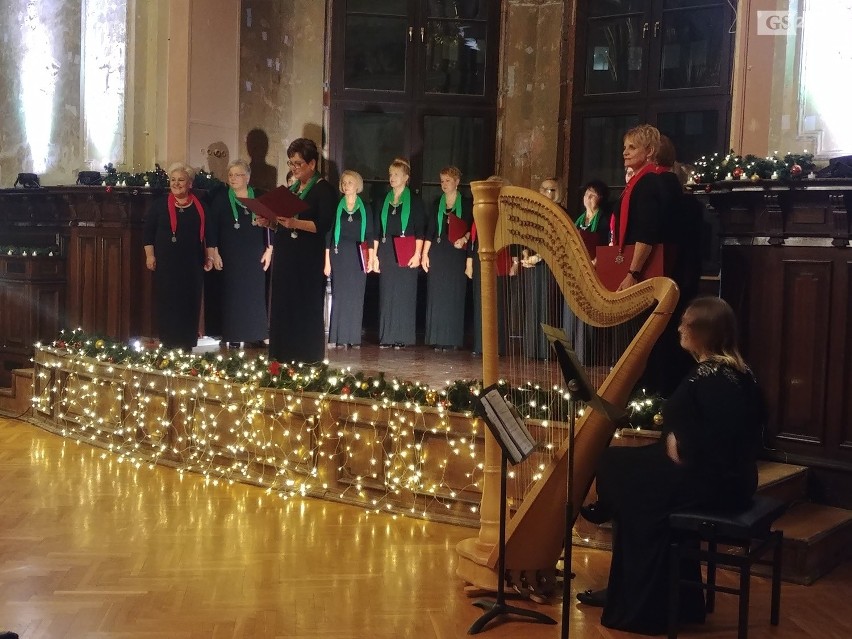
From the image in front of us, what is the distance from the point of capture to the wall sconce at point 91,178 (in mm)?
8047

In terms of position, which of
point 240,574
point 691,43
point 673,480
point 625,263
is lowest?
point 240,574

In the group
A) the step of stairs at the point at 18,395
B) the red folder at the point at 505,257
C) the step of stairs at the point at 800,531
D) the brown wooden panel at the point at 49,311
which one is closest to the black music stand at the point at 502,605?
the red folder at the point at 505,257

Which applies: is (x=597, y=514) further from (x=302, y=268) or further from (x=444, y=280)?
(x=444, y=280)

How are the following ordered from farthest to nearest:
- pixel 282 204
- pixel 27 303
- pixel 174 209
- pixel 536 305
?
pixel 27 303 < pixel 536 305 < pixel 174 209 < pixel 282 204

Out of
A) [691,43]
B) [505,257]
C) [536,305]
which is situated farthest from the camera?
[691,43]

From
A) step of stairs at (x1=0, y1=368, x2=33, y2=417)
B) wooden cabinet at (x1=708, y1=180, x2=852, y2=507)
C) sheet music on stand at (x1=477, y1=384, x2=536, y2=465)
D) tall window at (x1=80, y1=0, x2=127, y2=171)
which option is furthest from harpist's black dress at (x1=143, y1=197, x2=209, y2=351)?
sheet music on stand at (x1=477, y1=384, x2=536, y2=465)

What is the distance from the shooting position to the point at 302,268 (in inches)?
229

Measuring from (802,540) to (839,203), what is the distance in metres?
1.65

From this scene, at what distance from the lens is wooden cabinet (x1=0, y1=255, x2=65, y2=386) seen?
8047mm

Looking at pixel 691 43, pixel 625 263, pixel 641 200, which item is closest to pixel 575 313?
pixel 641 200

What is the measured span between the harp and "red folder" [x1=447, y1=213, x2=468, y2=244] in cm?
390

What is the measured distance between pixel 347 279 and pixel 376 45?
2.26m

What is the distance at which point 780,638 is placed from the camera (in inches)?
142

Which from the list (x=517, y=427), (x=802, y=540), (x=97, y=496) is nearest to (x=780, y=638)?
(x=802, y=540)
